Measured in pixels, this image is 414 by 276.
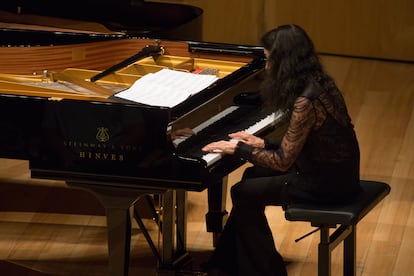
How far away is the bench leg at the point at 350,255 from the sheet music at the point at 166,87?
0.85m

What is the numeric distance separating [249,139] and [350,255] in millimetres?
624

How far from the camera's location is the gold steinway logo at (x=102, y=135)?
13.9 ft

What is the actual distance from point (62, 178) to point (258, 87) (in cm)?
105

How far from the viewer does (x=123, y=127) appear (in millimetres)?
4219

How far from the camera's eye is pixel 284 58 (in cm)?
429

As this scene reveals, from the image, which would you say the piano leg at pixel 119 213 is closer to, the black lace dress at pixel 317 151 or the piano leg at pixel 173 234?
the piano leg at pixel 173 234

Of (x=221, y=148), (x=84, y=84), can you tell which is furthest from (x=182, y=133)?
(x=84, y=84)

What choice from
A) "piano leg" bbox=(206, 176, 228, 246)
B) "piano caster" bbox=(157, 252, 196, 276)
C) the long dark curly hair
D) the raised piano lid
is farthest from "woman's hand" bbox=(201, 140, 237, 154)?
the raised piano lid

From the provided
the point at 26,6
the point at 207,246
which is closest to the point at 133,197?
the point at 207,246

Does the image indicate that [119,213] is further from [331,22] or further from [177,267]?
[331,22]

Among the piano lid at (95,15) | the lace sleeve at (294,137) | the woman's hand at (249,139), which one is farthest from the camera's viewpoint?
the piano lid at (95,15)

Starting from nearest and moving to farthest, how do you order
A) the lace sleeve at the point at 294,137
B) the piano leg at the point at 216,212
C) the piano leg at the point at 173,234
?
the lace sleeve at the point at 294,137
the piano leg at the point at 173,234
the piano leg at the point at 216,212

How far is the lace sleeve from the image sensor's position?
4199 millimetres

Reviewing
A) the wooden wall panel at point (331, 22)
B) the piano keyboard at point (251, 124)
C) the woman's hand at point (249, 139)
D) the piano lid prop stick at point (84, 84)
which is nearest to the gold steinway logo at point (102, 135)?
the piano keyboard at point (251, 124)
